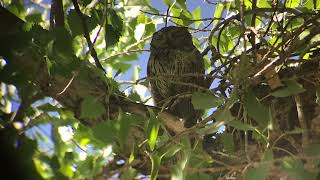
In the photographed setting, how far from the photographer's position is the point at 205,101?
1.08 m

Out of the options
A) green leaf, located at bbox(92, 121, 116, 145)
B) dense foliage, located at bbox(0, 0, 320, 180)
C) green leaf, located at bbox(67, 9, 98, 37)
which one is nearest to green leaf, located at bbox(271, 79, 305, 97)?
dense foliage, located at bbox(0, 0, 320, 180)

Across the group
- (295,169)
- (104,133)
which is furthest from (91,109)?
(295,169)

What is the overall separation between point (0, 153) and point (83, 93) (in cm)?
80

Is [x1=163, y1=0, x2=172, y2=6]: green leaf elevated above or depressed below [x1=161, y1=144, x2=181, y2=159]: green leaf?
above

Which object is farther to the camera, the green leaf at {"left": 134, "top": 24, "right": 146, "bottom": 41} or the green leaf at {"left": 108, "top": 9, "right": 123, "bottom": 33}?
the green leaf at {"left": 134, "top": 24, "right": 146, "bottom": 41}

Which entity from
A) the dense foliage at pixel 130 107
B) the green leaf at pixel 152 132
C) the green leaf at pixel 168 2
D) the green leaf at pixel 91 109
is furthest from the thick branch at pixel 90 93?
the green leaf at pixel 168 2

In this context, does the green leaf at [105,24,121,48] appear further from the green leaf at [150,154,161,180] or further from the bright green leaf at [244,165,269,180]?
the bright green leaf at [244,165,269,180]

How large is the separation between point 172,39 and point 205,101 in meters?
1.23

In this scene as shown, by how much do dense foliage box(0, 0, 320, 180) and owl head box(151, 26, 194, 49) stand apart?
378 mm

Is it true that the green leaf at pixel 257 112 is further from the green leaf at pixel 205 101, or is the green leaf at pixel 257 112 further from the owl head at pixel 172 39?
the owl head at pixel 172 39

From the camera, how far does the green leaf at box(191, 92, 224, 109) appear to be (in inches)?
41.9

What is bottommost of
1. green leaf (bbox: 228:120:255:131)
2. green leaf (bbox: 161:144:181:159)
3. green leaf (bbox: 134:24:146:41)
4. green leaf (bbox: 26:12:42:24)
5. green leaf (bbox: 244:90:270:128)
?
green leaf (bbox: 161:144:181:159)

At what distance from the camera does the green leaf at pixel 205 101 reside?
1.06m

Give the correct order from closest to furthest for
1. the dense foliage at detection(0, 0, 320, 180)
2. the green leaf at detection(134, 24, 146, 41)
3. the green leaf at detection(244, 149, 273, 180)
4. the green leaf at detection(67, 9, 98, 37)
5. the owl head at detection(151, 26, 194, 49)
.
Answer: the dense foliage at detection(0, 0, 320, 180), the green leaf at detection(244, 149, 273, 180), the green leaf at detection(67, 9, 98, 37), the green leaf at detection(134, 24, 146, 41), the owl head at detection(151, 26, 194, 49)
